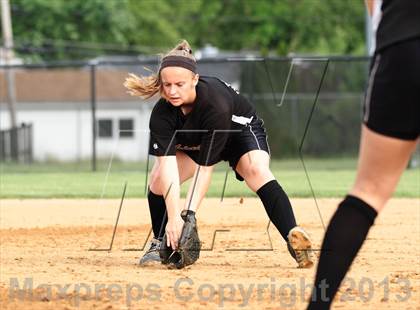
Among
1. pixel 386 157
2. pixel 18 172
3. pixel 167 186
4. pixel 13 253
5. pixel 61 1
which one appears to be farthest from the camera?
pixel 61 1

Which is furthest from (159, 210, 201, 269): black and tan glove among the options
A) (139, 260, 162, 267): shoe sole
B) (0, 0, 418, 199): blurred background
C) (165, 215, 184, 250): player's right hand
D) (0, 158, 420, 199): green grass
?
(0, 158, 420, 199): green grass

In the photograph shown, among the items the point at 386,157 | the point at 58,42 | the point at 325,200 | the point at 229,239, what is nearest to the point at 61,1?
the point at 58,42

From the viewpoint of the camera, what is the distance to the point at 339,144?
2780cm

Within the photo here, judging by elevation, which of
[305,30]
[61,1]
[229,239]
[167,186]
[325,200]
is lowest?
[305,30]

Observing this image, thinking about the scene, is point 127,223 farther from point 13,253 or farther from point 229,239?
point 13,253

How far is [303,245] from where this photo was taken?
21.7 ft

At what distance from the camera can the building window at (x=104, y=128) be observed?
136 ft

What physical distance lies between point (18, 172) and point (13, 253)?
48.8 ft

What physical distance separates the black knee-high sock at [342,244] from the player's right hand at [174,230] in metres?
2.50

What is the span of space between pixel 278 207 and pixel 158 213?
93 cm

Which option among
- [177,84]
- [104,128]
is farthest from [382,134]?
[104,128]

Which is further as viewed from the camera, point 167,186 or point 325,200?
point 325,200

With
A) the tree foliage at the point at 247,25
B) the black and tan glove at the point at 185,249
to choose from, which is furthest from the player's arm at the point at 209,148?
the tree foliage at the point at 247,25

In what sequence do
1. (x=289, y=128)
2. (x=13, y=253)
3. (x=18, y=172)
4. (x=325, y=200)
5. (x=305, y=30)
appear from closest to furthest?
(x=13, y=253)
(x=325, y=200)
(x=18, y=172)
(x=289, y=128)
(x=305, y=30)
